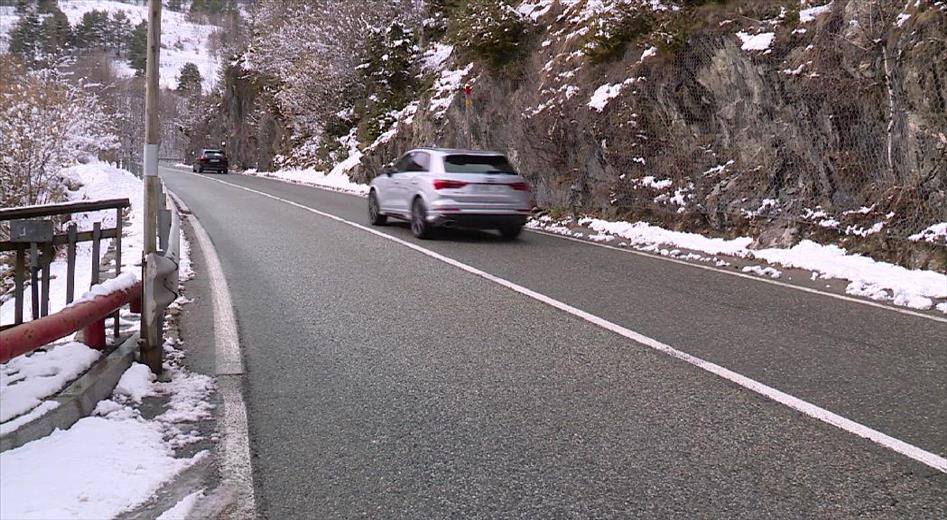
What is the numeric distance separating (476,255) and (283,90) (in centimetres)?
4010

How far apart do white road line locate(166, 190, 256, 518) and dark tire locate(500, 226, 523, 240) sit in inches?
241

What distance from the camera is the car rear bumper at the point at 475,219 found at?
12.7 metres

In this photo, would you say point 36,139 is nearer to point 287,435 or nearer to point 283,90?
point 287,435

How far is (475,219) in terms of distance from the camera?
41.7 ft

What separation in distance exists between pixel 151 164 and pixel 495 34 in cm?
1689

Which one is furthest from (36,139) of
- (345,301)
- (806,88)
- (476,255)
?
(806,88)

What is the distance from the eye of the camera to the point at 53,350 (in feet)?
14.8

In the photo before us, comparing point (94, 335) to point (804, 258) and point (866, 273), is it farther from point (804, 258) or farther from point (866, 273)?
point (804, 258)

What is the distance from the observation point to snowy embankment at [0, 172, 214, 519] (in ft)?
9.77

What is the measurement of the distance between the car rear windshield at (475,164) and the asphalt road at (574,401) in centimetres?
448

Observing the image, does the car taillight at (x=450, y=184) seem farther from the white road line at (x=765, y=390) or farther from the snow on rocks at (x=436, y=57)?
the snow on rocks at (x=436, y=57)

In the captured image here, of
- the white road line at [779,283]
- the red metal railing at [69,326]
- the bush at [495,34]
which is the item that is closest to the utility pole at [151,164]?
the red metal railing at [69,326]

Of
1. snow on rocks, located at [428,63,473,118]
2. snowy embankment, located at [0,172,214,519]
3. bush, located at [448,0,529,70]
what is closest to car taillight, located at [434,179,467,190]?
snowy embankment, located at [0,172,214,519]

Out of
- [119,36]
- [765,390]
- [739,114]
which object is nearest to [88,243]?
[739,114]
